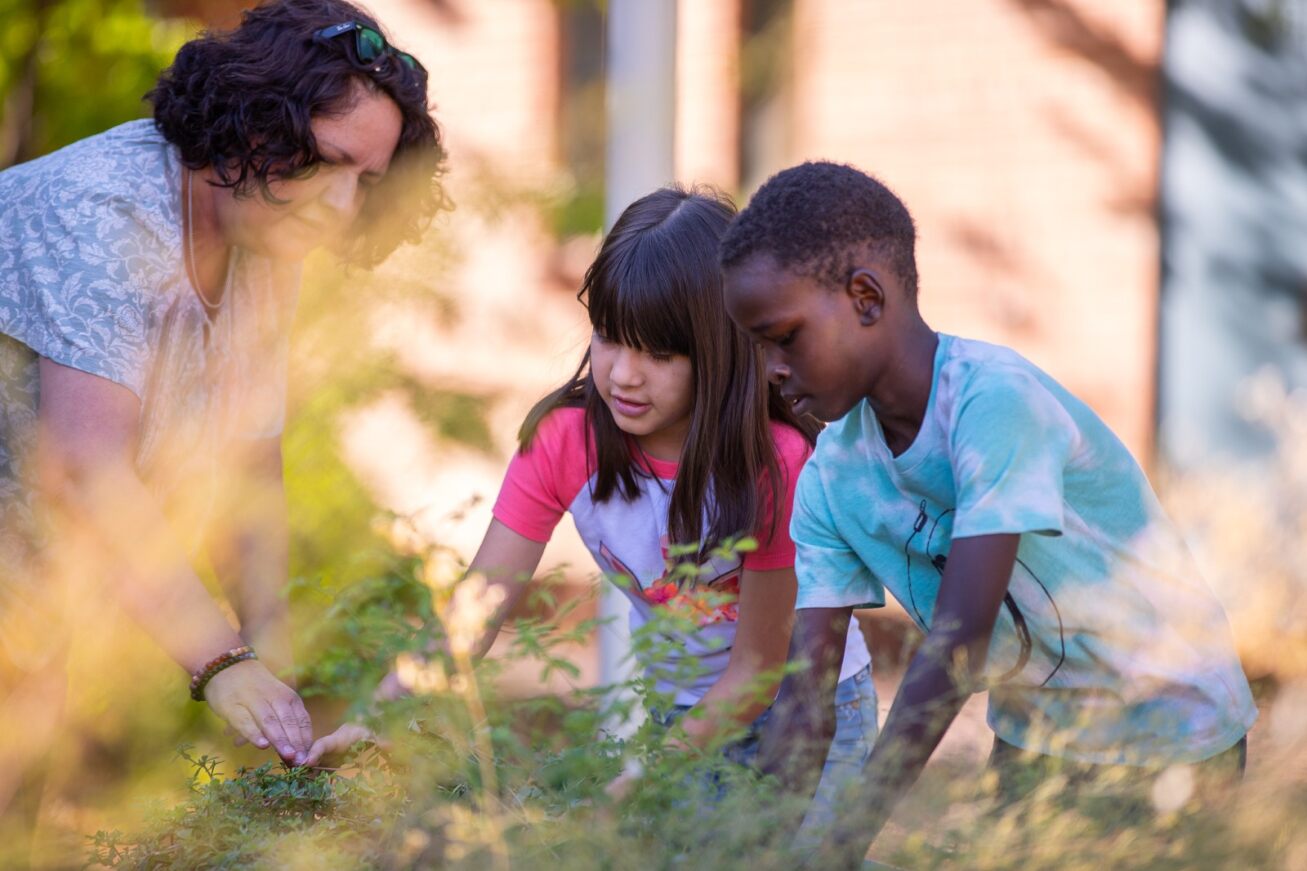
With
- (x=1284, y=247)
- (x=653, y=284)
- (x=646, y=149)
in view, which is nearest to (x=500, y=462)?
(x=646, y=149)

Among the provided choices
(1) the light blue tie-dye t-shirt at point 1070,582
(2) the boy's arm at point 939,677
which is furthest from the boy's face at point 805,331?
(2) the boy's arm at point 939,677

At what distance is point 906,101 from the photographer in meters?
5.41

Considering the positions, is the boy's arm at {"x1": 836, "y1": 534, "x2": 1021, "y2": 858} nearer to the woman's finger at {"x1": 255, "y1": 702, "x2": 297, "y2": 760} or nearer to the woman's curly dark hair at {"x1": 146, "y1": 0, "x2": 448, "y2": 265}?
the woman's finger at {"x1": 255, "y1": 702, "x2": 297, "y2": 760}

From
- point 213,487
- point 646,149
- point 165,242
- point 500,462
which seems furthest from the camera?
point 500,462

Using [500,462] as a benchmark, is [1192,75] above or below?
above

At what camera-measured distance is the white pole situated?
324 centimetres

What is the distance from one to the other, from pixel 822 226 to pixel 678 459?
761 millimetres

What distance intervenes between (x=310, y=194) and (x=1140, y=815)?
59.6 inches

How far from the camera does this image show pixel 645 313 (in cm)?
224

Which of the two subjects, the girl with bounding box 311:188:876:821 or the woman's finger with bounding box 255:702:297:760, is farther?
Result: the girl with bounding box 311:188:876:821

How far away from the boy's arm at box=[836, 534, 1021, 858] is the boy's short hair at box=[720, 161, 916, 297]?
41 cm

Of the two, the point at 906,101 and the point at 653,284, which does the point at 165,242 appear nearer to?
the point at 653,284

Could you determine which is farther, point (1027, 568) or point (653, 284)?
point (653, 284)

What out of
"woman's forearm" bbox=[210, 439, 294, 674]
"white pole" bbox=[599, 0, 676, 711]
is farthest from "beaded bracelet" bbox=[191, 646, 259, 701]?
"white pole" bbox=[599, 0, 676, 711]
